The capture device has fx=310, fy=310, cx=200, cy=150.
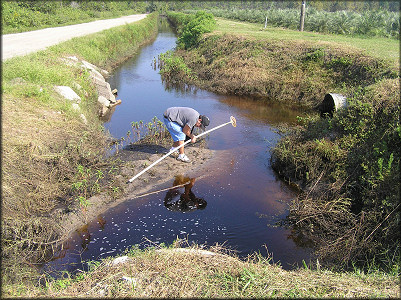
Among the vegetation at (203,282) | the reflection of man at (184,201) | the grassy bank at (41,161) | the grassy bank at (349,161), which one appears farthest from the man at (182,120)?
the vegetation at (203,282)

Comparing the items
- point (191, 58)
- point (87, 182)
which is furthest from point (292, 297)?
point (191, 58)

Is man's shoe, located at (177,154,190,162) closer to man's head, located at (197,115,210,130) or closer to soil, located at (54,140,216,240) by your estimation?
soil, located at (54,140,216,240)

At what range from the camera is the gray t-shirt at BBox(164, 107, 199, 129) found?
25.4 ft

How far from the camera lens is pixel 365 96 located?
25.2ft

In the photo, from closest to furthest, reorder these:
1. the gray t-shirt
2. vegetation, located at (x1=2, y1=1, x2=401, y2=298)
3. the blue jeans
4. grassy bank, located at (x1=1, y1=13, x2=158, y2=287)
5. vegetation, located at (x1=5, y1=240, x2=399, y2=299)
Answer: vegetation, located at (x1=5, y1=240, x2=399, y2=299), vegetation, located at (x1=2, y1=1, x2=401, y2=298), grassy bank, located at (x1=1, y1=13, x2=158, y2=287), the gray t-shirt, the blue jeans

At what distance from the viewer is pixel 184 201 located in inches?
278

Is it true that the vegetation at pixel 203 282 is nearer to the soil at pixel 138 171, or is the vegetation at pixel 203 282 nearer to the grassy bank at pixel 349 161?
the grassy bank at pixel 349 161

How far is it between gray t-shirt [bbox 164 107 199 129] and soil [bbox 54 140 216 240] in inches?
47.2

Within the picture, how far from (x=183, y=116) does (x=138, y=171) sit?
1789 mm

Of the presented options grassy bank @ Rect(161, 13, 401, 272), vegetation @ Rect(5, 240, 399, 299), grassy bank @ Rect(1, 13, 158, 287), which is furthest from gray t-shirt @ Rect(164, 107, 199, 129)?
vegetation @ Rect(5, 240, 399, 299)

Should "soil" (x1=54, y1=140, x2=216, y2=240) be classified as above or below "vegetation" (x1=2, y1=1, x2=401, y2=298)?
below

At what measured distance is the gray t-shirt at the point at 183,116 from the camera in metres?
7.75

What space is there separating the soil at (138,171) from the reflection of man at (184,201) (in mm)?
410

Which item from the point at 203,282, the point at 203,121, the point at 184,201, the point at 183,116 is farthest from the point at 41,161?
the point at 203,282
